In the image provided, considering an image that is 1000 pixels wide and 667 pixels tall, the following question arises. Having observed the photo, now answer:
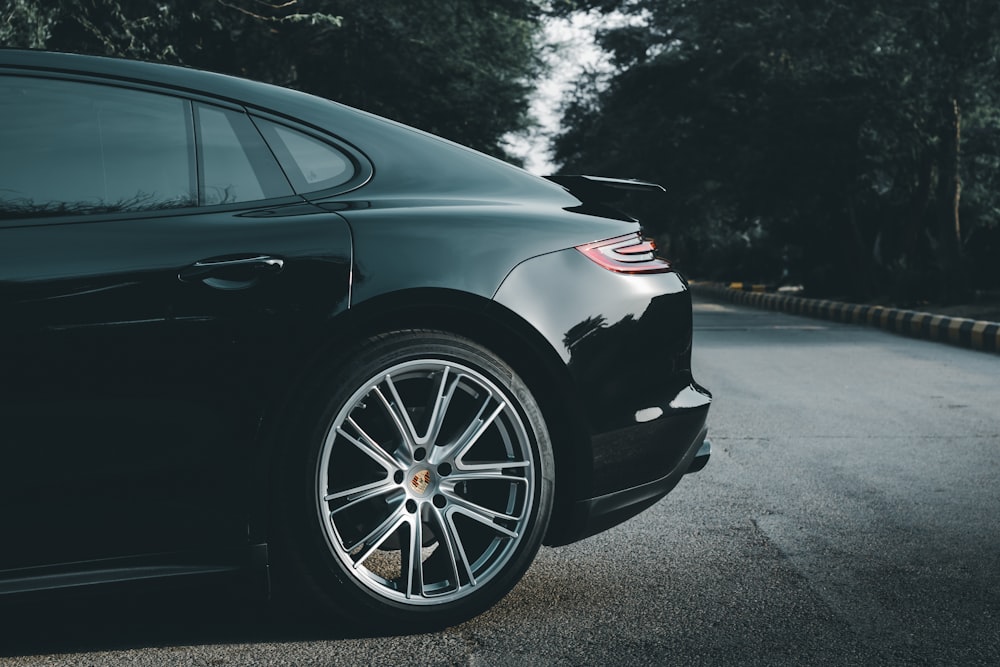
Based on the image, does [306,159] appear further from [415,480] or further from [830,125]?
[830,125]

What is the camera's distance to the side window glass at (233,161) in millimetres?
3100

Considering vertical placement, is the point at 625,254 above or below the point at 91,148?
below

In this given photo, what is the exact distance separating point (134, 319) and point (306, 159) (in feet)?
2.19

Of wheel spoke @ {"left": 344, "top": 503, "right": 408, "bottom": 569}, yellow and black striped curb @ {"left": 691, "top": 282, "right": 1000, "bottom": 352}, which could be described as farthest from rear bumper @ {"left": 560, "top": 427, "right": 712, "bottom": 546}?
yellow and black striped curb @ {"left": 691, "top": 282, "right": 1000, "bottom": 352}

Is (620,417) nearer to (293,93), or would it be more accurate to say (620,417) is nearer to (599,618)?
(599,618)

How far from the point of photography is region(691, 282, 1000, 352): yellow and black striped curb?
13.0 m

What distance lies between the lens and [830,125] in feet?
70.6

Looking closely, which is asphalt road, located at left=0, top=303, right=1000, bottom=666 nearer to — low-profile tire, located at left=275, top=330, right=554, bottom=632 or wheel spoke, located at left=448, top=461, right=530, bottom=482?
low-profile tire, located at left=275, top=330, right=554, bottom=632

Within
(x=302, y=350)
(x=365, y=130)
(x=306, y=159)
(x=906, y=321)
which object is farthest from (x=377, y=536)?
(x=906, y=321)

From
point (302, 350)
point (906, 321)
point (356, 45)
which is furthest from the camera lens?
point (356, 45)

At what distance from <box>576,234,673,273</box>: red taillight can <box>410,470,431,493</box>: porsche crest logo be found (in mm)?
736

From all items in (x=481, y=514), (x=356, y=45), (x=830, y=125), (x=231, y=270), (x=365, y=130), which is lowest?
(x=481, y=514)

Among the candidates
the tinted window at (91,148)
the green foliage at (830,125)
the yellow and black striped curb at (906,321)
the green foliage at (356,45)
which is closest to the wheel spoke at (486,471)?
the tinted window at (91,148)

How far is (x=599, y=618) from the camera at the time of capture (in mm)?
3256
